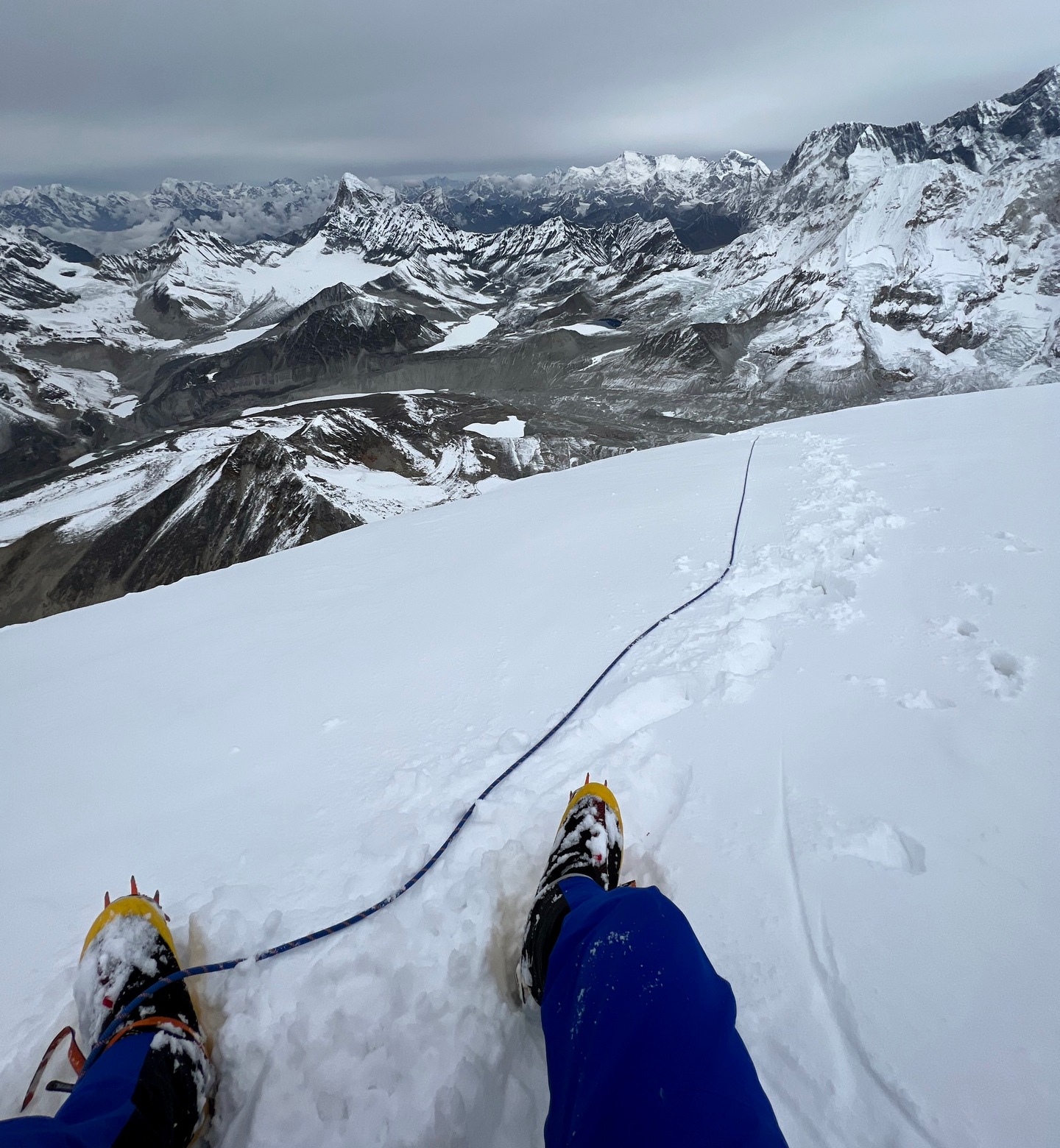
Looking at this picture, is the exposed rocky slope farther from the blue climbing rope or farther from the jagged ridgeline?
the blue climbing rope

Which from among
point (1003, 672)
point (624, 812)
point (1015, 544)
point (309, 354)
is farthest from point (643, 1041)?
point (309, 354)

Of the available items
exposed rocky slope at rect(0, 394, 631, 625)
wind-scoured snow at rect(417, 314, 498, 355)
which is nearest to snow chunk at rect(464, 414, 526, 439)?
exposed rocky slope at rect(0, 394, 631, 625)

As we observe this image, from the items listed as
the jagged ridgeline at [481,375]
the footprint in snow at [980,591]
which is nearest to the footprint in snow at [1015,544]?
the footprint in snow at [980,591]

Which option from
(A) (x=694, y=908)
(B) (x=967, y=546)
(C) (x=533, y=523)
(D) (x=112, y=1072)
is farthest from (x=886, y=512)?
(D) (x=112, y=1072)

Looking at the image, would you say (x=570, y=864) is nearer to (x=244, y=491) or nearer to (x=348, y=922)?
(x=348, y=922)

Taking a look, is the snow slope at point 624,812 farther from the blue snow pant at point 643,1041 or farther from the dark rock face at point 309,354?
the dark rock face at point 309,354
